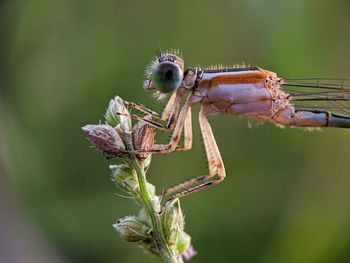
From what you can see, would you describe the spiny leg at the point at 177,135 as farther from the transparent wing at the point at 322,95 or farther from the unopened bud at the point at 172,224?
the transparent wing at the point at 322,95

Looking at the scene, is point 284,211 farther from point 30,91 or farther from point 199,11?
point 30,91

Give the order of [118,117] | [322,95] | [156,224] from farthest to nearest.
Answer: [322,95] → [118,117] → [156,224]

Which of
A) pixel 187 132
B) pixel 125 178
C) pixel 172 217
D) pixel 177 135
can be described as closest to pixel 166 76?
pixel 177 135

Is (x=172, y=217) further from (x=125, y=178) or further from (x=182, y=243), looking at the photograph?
(x=125, y=178)

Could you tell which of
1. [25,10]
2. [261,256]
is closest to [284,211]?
[261,256]

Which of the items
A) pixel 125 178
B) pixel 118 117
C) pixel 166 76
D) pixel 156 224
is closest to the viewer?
pixel 156 224

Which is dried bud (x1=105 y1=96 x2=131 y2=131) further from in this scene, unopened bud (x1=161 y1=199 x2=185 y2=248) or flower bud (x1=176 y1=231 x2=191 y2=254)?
flower bud (x1=176 y1=231 x2=191 y2=254)

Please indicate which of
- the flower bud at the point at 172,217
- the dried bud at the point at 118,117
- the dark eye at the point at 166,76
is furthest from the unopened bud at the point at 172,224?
the dark eye at the point at 166,76
